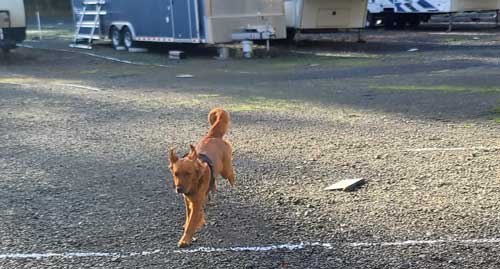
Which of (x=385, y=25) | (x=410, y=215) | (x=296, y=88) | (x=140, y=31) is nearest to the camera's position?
(x=410, y=215)

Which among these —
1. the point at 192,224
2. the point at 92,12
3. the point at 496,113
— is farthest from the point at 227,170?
the point at 92,12

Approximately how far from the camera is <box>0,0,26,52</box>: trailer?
58.3 feet

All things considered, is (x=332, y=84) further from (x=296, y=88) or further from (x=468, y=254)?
(x=468, y=254)

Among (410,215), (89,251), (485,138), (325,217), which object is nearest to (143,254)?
(89,251)

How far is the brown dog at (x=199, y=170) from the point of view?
410 centimetres

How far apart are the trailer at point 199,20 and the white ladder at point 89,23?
1145 millimetres

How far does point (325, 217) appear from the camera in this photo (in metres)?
4.97

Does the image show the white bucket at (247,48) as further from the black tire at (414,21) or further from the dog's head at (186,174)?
the dog's head at (186,174)

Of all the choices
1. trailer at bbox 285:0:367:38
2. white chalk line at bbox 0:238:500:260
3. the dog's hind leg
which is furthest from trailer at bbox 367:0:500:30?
white chalk line at bbox 0:238:500:260

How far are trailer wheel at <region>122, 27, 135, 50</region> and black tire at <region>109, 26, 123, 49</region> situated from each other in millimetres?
161

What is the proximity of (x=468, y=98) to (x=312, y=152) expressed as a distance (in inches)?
166

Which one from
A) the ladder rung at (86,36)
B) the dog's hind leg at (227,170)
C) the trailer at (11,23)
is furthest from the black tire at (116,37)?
the dog's hind leg at (227,170)

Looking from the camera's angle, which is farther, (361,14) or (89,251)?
(361,14)

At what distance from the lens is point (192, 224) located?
4359mm
